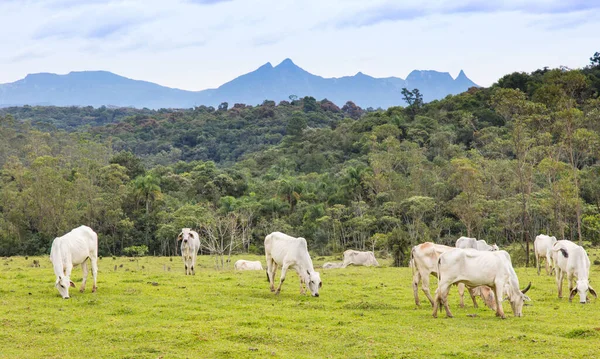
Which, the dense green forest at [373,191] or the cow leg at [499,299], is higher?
the dense green forest at [373,191]

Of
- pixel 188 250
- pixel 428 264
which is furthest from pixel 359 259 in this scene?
pixel 428 264

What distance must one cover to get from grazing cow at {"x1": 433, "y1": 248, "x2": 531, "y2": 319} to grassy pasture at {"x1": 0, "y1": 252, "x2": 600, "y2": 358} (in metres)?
0.50

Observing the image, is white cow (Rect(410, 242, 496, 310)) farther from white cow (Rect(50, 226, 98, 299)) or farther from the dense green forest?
the dense green forest

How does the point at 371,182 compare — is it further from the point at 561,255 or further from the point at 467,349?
the point at 467,349

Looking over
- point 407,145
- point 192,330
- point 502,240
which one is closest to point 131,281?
point 192,330

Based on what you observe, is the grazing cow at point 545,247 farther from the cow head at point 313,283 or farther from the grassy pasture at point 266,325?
the cow head at point 313,283

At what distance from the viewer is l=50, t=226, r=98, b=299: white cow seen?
1689 cm

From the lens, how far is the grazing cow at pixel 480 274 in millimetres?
14461

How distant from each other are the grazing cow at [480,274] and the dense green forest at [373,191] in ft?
59.5

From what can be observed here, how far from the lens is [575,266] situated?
17406mm

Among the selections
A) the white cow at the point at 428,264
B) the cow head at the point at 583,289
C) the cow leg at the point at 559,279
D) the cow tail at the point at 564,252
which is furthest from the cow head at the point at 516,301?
the cow leg at the point at 559,279

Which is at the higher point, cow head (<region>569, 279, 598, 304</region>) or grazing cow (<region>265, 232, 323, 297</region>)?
grazing cow (<region>265, 232, 323, 297</region>)

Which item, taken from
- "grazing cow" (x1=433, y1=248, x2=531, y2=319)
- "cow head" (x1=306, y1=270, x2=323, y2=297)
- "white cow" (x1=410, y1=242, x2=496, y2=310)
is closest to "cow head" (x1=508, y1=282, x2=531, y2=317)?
"grazing cow" (x1=433, y1=248, x2=531, y2=319)

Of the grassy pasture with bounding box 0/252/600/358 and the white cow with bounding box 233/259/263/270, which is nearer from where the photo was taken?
the grassy pasture with bounding box 0/252/600/358
